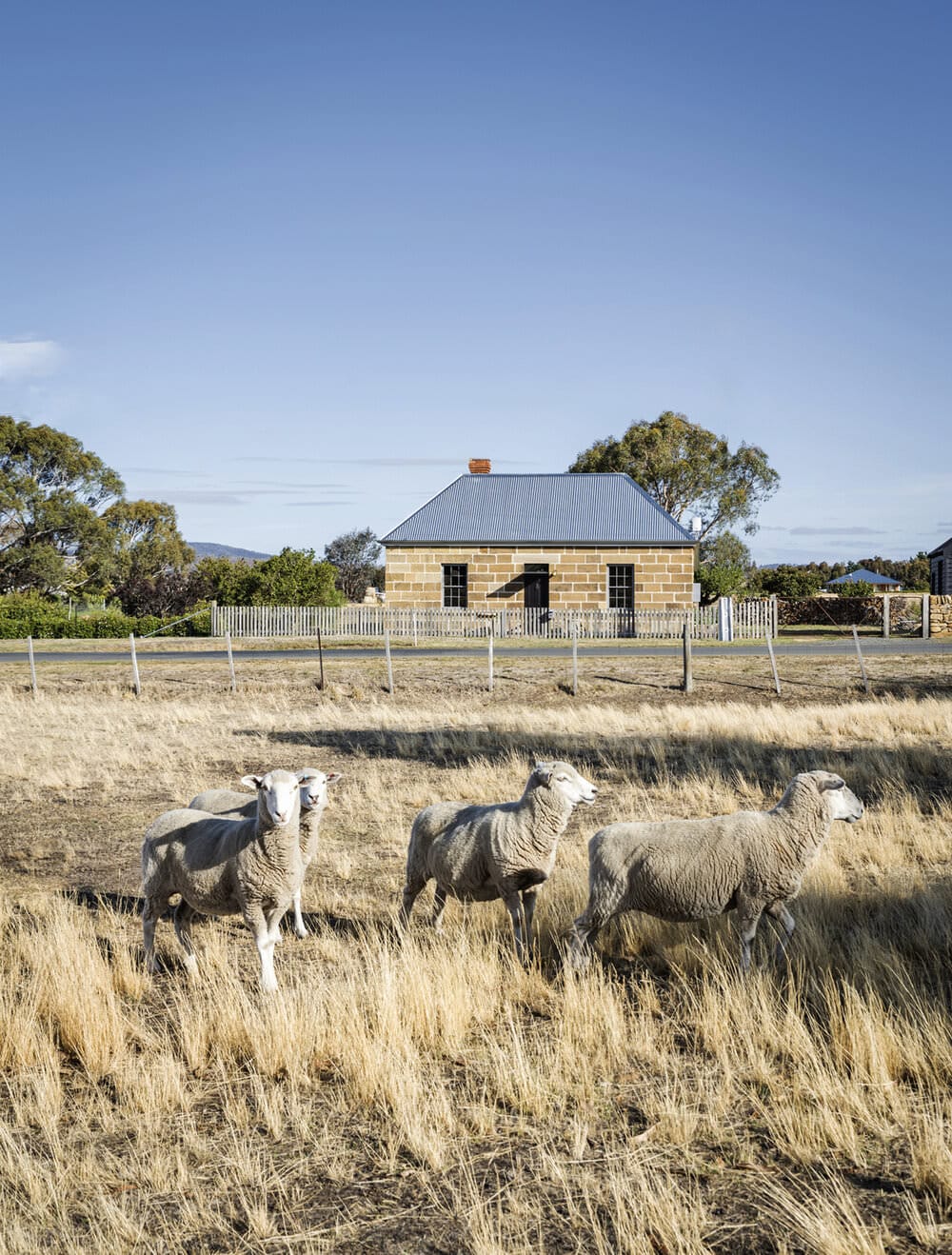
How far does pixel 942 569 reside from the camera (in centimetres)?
5728

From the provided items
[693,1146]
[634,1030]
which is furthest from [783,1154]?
[634,1030]

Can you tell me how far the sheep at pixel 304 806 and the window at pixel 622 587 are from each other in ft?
111

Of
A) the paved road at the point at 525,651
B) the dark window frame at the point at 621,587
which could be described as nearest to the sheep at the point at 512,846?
the paved road at the point at 525,651

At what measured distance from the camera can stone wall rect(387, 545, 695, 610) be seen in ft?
132

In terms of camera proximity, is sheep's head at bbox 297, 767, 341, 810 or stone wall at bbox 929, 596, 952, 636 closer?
sheep's head at bbox 297, 767, 341, 810

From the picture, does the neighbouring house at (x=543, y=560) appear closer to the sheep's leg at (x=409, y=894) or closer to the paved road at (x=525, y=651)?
the paved road at (x=525, y=651)

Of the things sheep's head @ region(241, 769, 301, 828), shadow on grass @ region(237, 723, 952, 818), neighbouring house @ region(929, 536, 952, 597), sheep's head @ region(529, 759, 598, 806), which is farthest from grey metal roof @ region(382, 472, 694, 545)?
sheep's head @ region(241, 769, 301, 828)

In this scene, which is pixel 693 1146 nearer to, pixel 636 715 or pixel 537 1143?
pixel 537 1143

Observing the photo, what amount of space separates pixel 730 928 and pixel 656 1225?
3.32 m

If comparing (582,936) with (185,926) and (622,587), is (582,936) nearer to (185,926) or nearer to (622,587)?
(185,926)

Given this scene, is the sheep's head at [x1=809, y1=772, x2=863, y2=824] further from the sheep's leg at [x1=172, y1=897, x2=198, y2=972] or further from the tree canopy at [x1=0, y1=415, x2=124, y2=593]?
the tree canopy at [x1=0, y1=415, x2=124, y2=593]

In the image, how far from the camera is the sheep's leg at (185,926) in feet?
21.7

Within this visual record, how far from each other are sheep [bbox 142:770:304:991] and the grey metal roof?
3427cm

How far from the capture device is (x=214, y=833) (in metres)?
6.52
